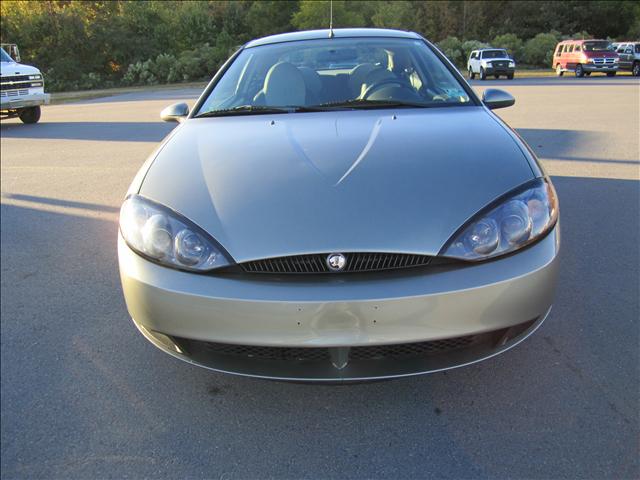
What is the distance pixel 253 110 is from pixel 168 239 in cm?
123

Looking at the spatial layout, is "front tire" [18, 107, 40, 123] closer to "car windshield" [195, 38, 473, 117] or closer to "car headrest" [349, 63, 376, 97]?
"car windshield" [195, 38, 473, 117]

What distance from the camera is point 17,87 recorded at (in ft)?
38.5

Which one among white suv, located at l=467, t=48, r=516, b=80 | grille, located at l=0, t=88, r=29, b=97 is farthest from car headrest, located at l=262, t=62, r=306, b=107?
white suv, located at l=467, t=48, r=516, b=80

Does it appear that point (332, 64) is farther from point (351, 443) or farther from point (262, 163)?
point (351, 443)

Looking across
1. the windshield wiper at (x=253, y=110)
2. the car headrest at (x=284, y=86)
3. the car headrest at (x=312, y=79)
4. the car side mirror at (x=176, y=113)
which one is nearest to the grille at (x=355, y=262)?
the windshield wiper at (x=253, y=110)

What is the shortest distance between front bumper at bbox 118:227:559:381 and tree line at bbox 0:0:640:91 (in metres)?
7.04

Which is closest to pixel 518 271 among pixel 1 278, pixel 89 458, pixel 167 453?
pixel 167 453

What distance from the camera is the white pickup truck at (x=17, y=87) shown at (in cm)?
1144

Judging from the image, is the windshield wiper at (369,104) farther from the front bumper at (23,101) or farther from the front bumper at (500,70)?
the front bumper at (500,70)

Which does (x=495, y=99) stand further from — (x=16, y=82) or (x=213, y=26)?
(x=213, y=26)

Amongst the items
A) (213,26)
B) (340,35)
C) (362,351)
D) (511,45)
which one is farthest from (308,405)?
(213,26)

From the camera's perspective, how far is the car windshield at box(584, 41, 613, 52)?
24797 mm

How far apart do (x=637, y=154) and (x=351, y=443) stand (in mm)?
5742

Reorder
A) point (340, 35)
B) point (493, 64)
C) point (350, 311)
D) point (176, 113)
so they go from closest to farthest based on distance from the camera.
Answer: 1. point (350, 311)
2. point (176, 113)
3. point (340, 35)
4. point (493, 64)
